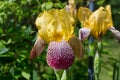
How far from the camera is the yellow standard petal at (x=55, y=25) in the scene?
1.76 metres

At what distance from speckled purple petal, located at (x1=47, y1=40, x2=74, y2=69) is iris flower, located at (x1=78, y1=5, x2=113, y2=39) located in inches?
8.5

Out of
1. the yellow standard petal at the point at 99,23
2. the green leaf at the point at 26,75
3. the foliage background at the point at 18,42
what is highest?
the yellow standard petal at the point at 99,23

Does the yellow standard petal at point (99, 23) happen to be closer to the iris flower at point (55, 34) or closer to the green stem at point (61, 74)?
the iris flower at point (55, 34)

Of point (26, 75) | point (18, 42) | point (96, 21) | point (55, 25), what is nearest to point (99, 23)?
point (96, 21)

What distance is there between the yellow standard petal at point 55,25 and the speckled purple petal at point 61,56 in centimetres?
9

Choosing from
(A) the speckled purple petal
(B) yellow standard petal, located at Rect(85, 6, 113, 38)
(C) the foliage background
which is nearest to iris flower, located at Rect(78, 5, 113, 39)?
(B) yellow standard petal, located at Rect(85, 6, 113, 38)

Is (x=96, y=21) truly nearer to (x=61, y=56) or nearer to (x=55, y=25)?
(x=55, y=25)

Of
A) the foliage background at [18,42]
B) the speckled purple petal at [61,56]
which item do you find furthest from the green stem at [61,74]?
the foliage background at [18,42]

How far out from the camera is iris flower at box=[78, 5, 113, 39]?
188 centimetres

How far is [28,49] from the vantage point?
2.44m

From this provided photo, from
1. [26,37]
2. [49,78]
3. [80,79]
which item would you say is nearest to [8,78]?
[26,37]

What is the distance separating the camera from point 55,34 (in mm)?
1778

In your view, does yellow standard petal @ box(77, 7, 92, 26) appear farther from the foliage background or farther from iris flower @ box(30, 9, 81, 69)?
the foliage background

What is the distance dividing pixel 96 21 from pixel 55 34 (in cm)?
21
